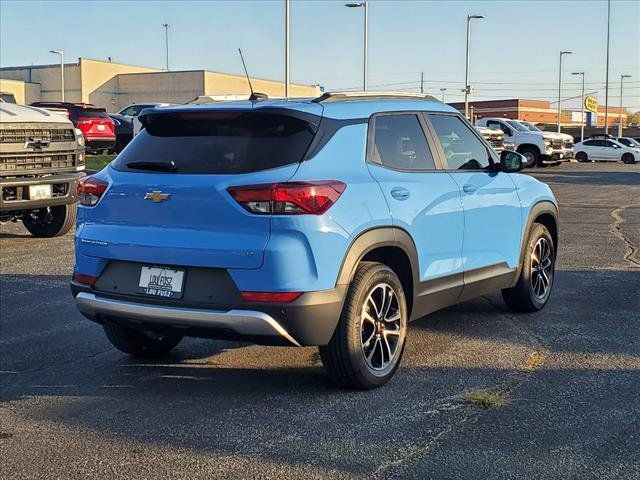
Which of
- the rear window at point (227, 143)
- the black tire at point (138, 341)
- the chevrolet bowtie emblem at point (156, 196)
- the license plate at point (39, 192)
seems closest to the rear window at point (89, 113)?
the license plate at point (39, 192)

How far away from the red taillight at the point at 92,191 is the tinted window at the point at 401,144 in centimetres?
167

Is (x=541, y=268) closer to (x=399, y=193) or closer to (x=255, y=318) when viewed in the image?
(x=399, y=193)

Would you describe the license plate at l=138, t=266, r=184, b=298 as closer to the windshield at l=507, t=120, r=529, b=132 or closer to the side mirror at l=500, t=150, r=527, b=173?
the side mirror at l=500, t=150, r=527, b=173

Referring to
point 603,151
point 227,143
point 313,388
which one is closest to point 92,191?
point 227,143

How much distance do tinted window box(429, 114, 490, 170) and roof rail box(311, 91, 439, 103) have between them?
7.6 inches

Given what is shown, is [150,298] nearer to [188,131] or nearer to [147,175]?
[147,175]

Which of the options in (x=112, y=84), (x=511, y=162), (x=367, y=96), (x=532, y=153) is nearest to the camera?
(x=367, y=96)

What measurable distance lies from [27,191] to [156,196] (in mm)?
6097

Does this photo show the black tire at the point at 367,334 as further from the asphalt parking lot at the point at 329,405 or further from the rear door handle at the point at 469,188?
the rear door handle at the point at 469,188

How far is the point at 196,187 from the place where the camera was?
451 centimetres

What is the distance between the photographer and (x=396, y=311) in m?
5.12

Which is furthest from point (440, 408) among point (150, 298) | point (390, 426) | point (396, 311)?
point (150, 298)

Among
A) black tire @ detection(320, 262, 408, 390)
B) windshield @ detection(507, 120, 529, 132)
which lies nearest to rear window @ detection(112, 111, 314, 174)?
black tire @ detection(320, 262, 408, 390)

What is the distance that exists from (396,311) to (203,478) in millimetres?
1861
